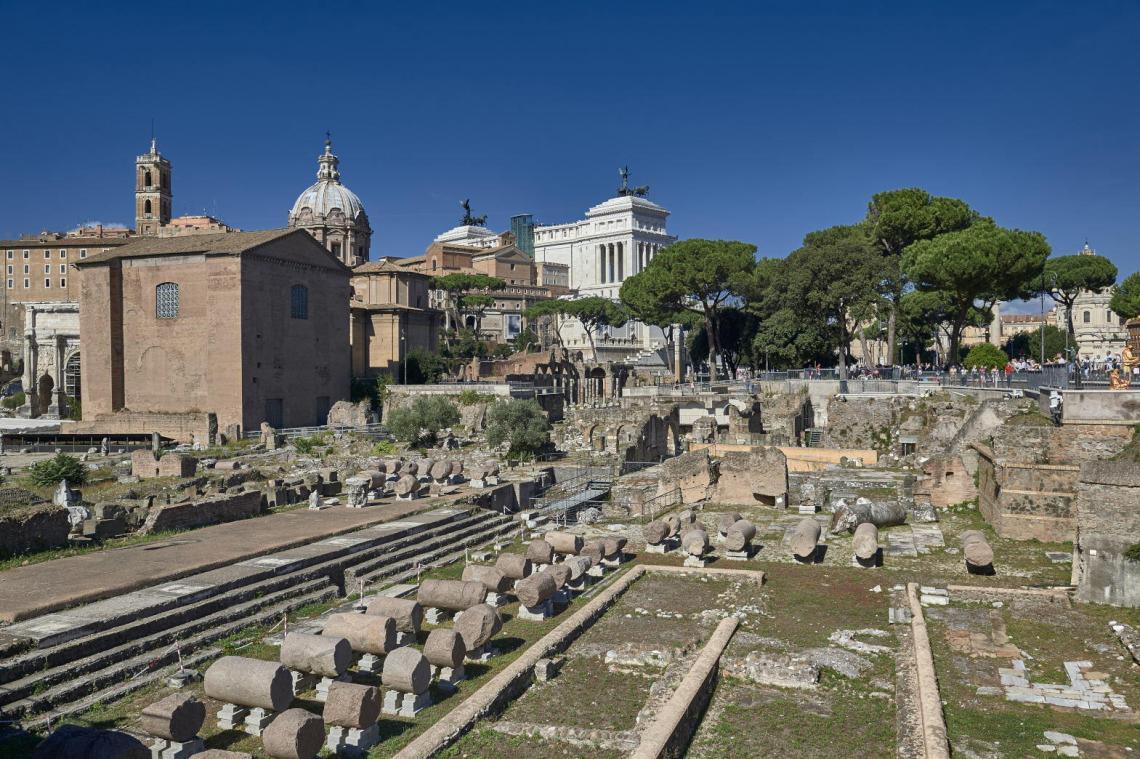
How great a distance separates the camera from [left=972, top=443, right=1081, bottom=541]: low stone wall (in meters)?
15.6

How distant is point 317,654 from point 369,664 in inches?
32.6

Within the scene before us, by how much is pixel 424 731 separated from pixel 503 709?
92cm

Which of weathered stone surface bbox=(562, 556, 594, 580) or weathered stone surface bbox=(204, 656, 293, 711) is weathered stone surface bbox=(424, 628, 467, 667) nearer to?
weathered stone surface bbox=(204, 656, 293, 711)

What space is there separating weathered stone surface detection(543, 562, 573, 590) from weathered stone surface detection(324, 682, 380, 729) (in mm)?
4442

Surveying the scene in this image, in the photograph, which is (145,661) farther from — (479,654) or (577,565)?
(577,565)

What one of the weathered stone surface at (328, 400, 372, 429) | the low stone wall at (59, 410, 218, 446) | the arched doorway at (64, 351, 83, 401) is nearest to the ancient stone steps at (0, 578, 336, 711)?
the low stone wall at (59, 410, 218, 446)

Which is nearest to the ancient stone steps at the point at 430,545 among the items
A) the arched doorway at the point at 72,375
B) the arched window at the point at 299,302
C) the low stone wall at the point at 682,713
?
the low stone wall at the point at 682,713

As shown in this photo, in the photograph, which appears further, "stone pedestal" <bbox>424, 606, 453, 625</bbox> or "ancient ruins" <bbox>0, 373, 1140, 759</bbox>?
"stone pedestal" <bbox>424, 606, 453, 625</bbox>

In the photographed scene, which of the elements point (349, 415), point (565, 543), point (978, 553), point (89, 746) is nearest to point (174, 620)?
point (89, 746)

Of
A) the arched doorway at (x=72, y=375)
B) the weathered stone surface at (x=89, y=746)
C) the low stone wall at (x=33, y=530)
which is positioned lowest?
the weathered stone surface at (x=89, y=746)

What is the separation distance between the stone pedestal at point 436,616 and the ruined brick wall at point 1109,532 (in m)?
8.67

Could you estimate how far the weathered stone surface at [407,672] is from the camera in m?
8.59

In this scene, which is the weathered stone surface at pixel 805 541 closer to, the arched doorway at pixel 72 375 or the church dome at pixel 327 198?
the arched doorway at pixel 72 375

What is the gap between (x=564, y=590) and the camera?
12.7 meters
